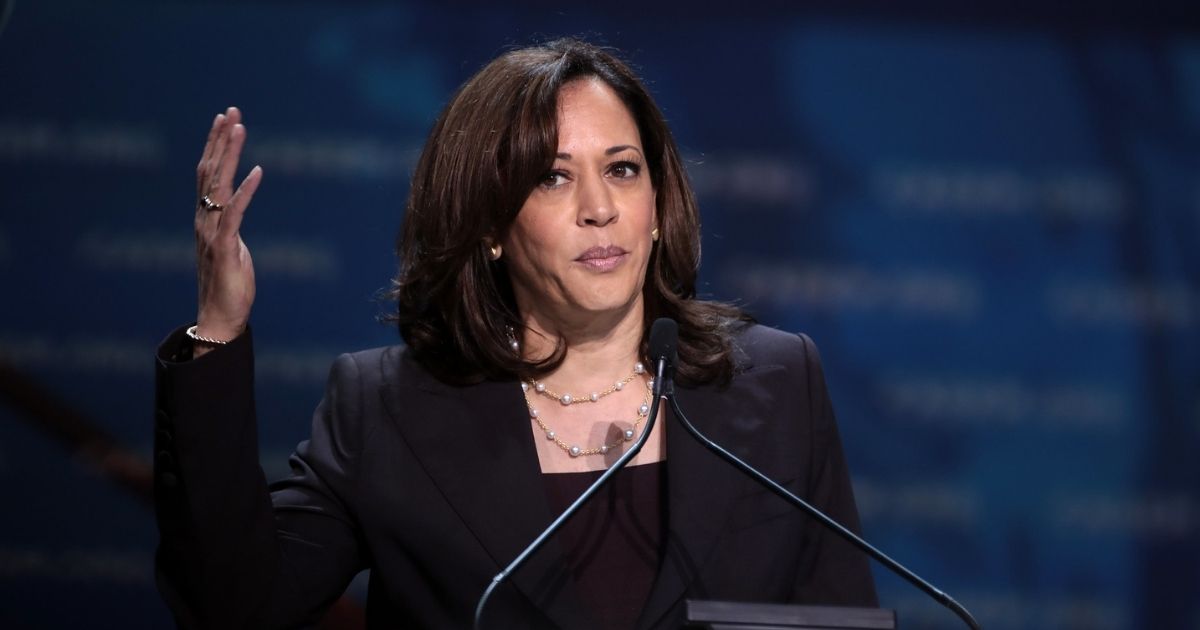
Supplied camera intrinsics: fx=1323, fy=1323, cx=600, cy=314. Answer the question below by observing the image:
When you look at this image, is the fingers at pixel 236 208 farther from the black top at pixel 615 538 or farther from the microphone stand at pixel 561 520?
the black top at pixel 615 538

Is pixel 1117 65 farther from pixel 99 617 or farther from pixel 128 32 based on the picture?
pixel 99 617

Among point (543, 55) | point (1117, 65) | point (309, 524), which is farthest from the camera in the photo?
point (1117, 65)

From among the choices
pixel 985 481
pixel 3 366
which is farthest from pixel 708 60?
pixel 3 366

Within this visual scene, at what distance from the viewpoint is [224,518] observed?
1.52 meters

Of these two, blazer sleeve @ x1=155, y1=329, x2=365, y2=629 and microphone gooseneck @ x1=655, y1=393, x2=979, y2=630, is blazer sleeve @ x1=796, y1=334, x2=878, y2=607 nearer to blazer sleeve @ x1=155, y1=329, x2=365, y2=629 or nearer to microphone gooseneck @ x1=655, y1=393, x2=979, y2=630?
microphone gooseneck @ x1=655, y1=393, x2=979, y2=630

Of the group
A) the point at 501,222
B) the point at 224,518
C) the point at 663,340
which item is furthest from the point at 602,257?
the point at 224,518

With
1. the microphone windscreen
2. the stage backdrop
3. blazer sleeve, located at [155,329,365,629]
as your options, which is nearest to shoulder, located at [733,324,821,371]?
the microphone windscreen

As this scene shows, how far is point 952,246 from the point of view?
290cm

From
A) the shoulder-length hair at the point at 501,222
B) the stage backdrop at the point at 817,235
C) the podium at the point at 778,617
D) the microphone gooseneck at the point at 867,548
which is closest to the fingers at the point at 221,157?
the shoulder-length hair at the point at 501,222

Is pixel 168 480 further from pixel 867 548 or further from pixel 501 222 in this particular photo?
pixel 867 548

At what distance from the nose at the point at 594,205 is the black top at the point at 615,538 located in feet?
1.13

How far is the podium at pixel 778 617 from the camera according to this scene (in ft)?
4.02

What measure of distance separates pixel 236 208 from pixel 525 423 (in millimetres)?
543

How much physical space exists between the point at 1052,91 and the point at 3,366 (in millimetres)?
2366
